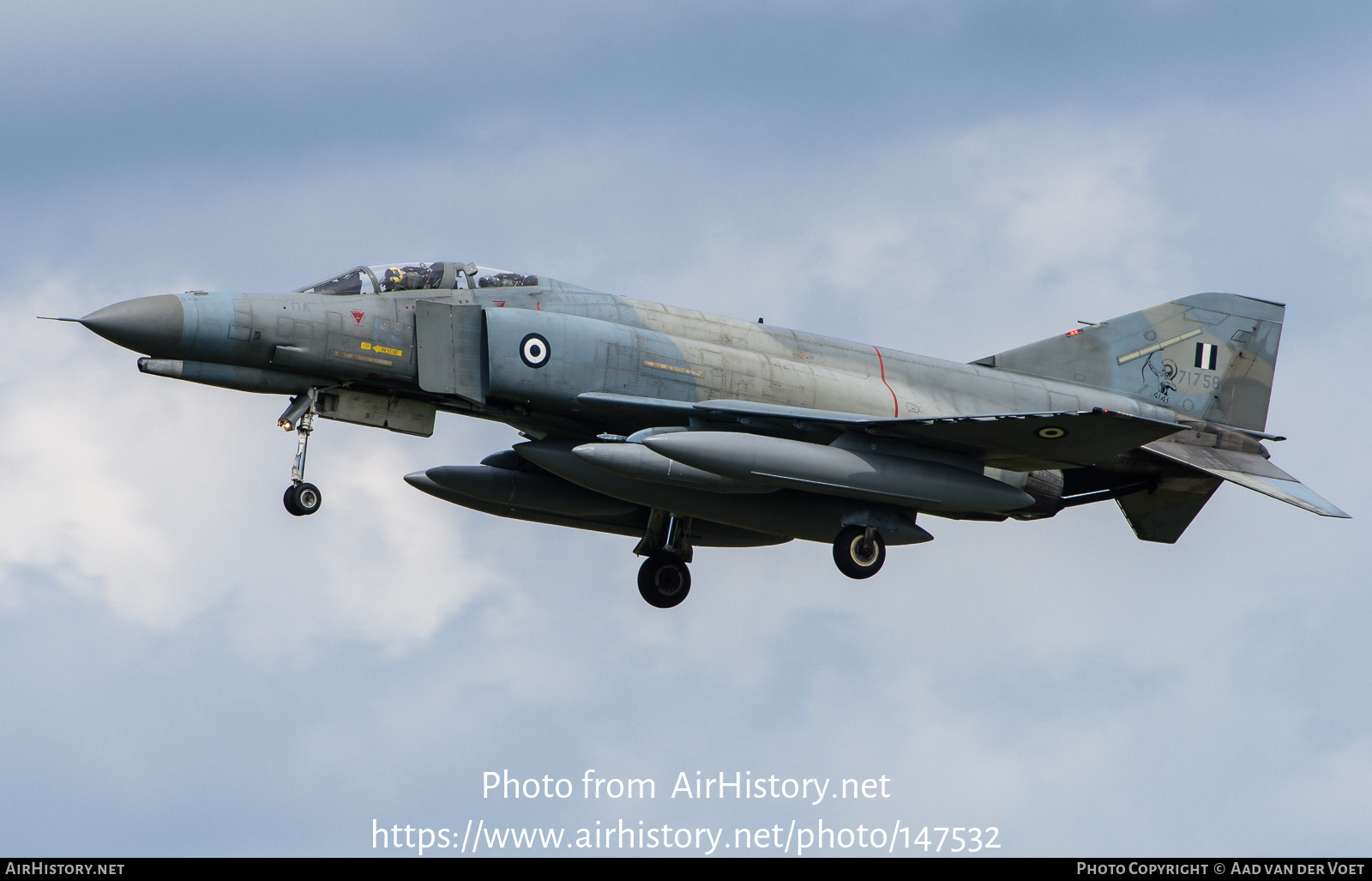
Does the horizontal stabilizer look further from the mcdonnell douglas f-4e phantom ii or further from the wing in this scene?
the wing

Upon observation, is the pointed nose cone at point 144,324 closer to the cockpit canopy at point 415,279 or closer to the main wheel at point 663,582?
the cockpit canopy at point 415,279

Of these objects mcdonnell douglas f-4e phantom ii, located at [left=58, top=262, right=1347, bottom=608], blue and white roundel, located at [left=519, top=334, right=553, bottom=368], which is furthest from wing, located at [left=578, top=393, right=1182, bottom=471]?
blue and white roundel, located at [left=519, top=334, right=553, bottom=368]

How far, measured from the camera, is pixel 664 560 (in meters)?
21.8

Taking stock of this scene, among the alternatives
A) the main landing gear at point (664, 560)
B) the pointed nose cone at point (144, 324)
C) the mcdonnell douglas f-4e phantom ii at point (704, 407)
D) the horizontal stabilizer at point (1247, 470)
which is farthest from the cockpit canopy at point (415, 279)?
the horizontal stabilizer at point (1247, 470)

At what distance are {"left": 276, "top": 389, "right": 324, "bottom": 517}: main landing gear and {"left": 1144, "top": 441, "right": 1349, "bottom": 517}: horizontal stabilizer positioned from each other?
10.4m

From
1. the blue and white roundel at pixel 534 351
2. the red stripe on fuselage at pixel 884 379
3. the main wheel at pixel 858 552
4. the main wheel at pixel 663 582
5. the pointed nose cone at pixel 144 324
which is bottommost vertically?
the main wheel at pixel 663 582

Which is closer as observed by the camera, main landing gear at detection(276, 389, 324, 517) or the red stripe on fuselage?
main landing gear at detection(276, 389, 324, 517)

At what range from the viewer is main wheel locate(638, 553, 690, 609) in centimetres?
2172

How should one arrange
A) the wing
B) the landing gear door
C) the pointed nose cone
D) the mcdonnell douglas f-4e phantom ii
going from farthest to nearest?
the landing gear door < the wing < the mcdonnell douglas f-4e phantom ii < the pointed nose cone

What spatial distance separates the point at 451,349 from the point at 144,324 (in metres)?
3.37

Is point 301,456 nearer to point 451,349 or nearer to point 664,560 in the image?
point 451,349

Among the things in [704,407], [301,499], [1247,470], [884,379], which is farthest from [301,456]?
[1247,470]

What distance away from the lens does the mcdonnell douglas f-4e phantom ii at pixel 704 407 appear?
17594 millimetres

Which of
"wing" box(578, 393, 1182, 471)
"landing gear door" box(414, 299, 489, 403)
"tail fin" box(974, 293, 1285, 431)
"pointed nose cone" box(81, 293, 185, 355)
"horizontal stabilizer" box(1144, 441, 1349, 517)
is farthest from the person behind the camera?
"tail fin" box(974, 293, 1285, 431)
